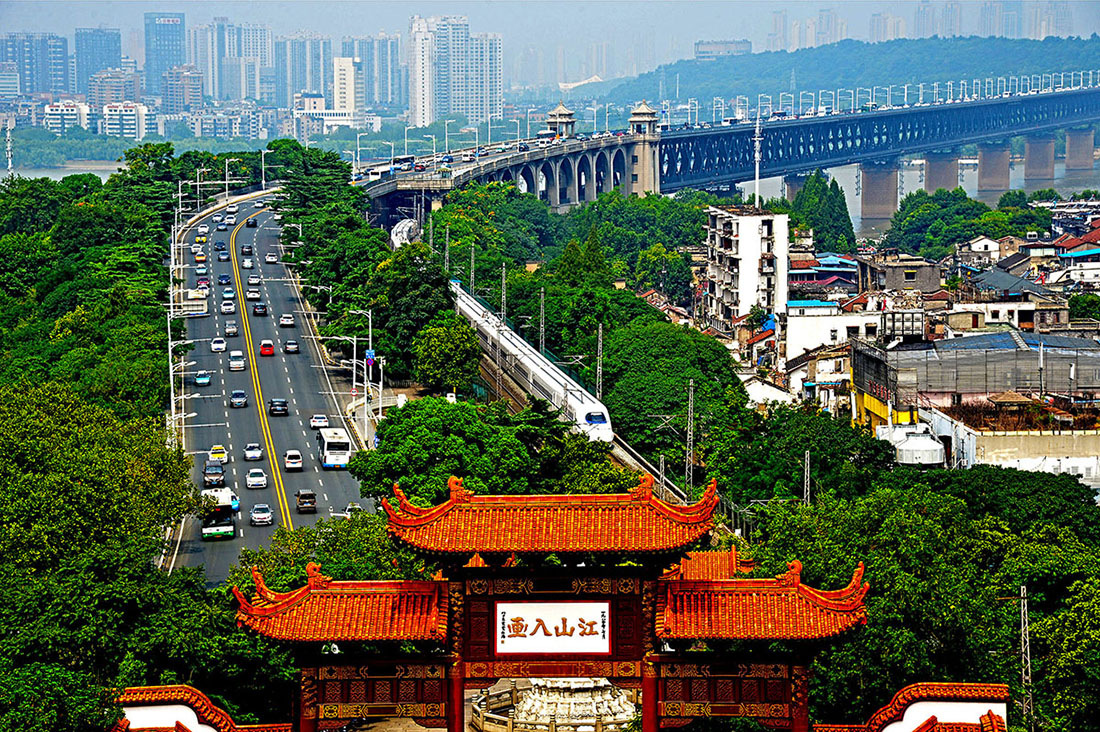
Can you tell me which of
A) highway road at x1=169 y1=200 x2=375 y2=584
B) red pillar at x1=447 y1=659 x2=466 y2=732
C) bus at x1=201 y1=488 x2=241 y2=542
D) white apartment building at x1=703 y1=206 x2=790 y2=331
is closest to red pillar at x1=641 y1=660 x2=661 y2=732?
red pillar at x1=447 y1=659 x2=466 y2=732

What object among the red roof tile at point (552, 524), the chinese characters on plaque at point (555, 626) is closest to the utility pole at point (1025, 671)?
the red roof tile at point (552, 524)

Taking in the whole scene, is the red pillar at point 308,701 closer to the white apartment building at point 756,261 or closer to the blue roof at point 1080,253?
the white apartment building at point 756,261

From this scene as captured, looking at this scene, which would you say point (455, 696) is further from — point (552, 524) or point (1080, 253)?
point (1080, 253)

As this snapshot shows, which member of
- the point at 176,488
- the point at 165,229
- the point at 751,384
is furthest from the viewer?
the point at 165,229

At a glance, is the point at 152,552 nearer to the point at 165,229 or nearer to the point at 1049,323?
the point at 1049,323

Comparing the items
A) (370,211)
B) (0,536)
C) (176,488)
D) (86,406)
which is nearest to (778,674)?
(0,536)

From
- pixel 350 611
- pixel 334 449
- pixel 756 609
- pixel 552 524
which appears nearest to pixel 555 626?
pixel 552 524

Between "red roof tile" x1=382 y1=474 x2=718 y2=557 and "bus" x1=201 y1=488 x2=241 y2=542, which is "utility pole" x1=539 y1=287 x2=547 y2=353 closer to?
"bus" x1=201 y1=488 x2=241 y2=542

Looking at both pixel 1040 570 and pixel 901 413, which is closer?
pixel 1040 570
